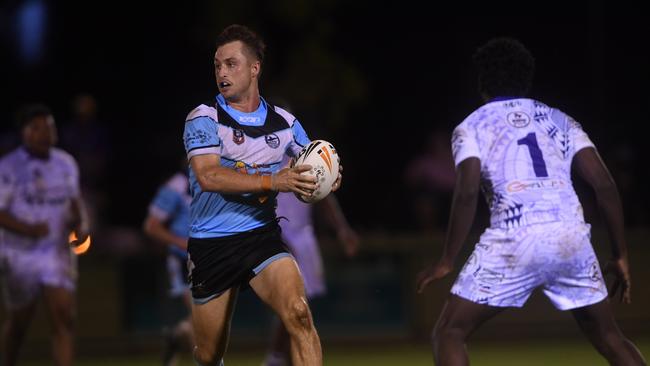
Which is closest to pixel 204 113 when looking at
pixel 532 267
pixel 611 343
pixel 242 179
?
pixel 242 179

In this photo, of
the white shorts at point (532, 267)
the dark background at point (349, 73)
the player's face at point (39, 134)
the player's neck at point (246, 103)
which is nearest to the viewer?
the white shorts at point (532, 267)

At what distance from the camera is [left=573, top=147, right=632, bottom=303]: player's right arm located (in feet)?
23.0

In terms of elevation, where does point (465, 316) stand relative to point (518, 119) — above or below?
below

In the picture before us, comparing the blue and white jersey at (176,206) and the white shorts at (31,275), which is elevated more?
the blue and white jersey at (176,206)

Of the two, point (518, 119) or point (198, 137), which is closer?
point (518, 119)

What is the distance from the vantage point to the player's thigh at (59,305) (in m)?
10.6

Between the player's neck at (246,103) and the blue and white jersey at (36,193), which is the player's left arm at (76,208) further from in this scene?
the player's neck at (246,103)

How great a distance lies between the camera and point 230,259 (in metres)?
7.47

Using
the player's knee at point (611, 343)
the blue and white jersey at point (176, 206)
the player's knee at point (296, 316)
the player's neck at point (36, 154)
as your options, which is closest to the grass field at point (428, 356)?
the blue and white jersey at point (176, 206)

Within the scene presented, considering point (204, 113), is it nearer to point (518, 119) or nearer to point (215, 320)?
point (215, 320)

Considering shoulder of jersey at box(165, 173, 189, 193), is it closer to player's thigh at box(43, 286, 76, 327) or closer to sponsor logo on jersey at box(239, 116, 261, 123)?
player's thigh at box(43, 286, 76, 327)

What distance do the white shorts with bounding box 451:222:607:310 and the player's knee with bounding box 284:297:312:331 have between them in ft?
2.89

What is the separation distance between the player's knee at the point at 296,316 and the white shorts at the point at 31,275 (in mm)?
4047

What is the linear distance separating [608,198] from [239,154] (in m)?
2.12
